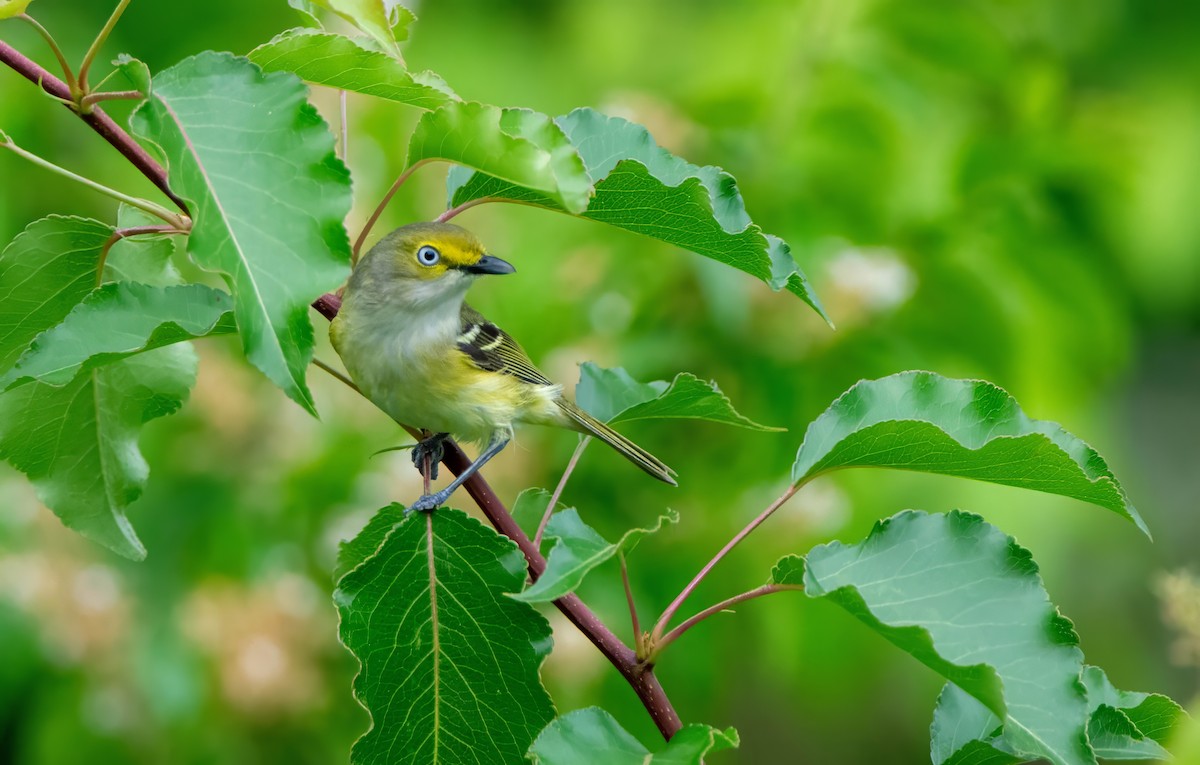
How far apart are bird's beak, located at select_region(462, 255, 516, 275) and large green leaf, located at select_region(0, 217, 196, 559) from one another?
24.5 inches

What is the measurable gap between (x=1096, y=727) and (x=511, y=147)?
0.91 metres

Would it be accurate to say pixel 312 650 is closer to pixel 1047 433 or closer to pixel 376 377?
pixel 376 377

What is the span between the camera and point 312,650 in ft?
10.2

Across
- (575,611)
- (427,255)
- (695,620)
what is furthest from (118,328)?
(427,255)

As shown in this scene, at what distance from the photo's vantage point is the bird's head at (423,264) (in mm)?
2174

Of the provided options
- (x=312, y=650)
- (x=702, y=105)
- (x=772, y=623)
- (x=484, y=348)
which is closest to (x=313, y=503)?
(x=312, y=650)

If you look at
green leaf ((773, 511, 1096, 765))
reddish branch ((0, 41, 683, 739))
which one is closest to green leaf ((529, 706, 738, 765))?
reddish branch ((0, 41, 683, 739))

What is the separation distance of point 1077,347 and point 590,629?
8.03 feet

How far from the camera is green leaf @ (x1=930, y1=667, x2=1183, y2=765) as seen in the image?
1.37 meters

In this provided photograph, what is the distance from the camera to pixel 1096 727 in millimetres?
1390

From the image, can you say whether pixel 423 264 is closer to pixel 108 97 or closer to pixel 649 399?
pixel 649 399

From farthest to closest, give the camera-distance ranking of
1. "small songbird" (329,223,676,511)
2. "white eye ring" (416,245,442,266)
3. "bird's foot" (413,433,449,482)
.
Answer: "white eye ring" (416,245,442,266) → "small songbird" (329,223,676,511) → "bird's foot" (413,433,449,482)

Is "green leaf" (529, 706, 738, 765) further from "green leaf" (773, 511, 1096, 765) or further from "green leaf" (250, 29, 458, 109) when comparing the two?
"green leaf" (250, 29, 458, 109)

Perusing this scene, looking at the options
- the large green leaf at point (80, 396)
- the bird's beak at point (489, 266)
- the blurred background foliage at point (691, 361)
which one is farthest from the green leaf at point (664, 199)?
the blurred background foliage at point (691, 361)
